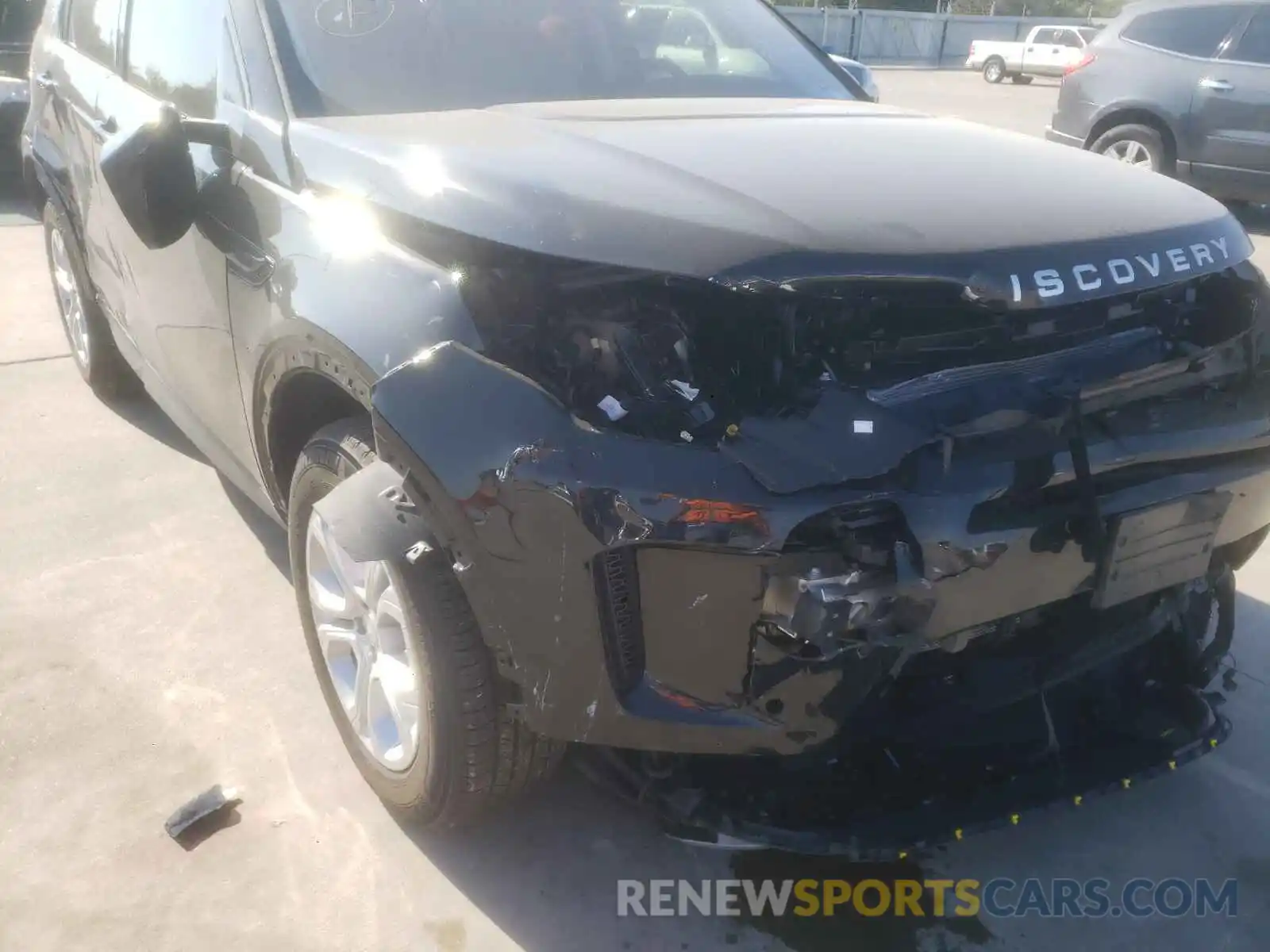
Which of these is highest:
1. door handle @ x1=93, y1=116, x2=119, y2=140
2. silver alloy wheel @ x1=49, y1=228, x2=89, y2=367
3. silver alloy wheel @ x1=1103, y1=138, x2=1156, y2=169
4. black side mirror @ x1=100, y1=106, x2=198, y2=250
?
black side mirror @ x1=100, y1=106, x2=198, y2=250

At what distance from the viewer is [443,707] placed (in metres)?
1.95

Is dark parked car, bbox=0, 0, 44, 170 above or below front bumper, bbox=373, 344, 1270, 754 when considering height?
below

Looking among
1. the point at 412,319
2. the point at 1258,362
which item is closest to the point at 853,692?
the point at 412,319

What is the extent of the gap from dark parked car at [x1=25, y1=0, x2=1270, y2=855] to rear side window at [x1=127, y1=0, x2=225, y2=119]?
0.23 meters

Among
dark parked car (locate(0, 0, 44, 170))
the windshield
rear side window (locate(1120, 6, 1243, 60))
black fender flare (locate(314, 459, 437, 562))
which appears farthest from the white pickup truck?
black fender flare (locate(314, 459, 437, 562))

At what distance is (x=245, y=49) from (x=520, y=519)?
4.89ft

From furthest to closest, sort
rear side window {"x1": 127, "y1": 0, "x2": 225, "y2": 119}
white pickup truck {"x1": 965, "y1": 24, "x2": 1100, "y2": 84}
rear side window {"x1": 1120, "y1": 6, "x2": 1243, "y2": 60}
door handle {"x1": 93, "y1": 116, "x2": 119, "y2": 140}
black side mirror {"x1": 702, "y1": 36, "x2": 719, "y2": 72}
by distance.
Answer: white pickup truck {"x1": 965, "y1": 24, "x2": 1100, "y2": 84}
rear side window {"x1": 1120, "y1": 6, "x2": 1243, "y2": 60}
door handle {"x1": 93, "y1": 116, "x2": 119, "y2": 140}
black side mirror {"x1": 702, "y1": 36, "x2": 719, "y2": 72}
rear side window {"x1": 127, "y1": 0, "x2": 225, "y2": 119}

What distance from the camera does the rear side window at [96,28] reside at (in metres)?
3.47

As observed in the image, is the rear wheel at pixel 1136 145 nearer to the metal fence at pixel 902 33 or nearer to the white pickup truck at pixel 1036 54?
the white pickup truck at pixel 1036 54

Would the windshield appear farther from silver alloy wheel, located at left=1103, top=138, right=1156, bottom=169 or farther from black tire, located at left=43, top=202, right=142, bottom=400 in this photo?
silver alloy wheel, located at left=1103, top=138, right=1156, bottom=169

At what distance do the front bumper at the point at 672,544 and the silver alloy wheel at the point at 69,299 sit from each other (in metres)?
3.16

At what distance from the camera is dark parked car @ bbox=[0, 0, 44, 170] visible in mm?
7870

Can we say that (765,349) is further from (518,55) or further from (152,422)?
(152,422)

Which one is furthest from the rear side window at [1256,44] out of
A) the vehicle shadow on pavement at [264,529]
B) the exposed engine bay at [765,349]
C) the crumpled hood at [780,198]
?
the vehicle shadow on pavement at [264,529]
